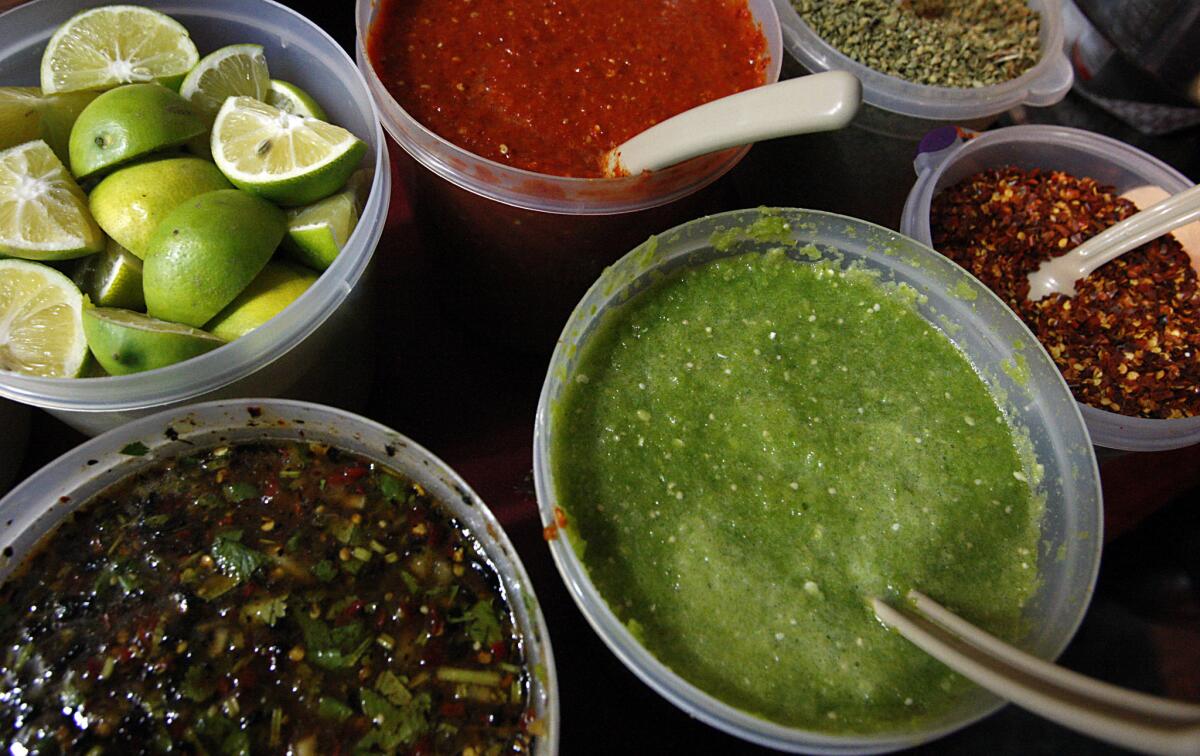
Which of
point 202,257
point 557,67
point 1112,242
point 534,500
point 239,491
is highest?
point 557,67

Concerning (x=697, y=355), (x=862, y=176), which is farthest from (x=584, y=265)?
(x=862, y=176)

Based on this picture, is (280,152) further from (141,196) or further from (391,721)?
(391,721)

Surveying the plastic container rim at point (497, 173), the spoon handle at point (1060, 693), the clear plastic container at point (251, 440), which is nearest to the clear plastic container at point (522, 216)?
the plastic container rim at point (497, 173)

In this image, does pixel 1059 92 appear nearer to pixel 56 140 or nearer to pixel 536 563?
pixel 536 563

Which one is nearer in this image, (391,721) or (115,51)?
(391,721)

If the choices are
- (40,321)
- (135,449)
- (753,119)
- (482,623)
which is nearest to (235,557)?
(135,449)

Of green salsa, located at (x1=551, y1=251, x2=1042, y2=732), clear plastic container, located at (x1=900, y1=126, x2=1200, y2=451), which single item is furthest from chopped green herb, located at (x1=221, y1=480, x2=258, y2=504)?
clear plastic container, located at (x1=900, y1=126, x2=1200, y2=451)

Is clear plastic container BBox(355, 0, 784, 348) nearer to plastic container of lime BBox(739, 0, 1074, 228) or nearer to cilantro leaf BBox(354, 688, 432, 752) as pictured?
plastic container of lime BBox(739, 0, 1074, 228)

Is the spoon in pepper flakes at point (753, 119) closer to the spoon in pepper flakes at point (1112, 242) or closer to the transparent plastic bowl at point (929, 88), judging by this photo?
the transparent plastic bowl at point (929, 88)
